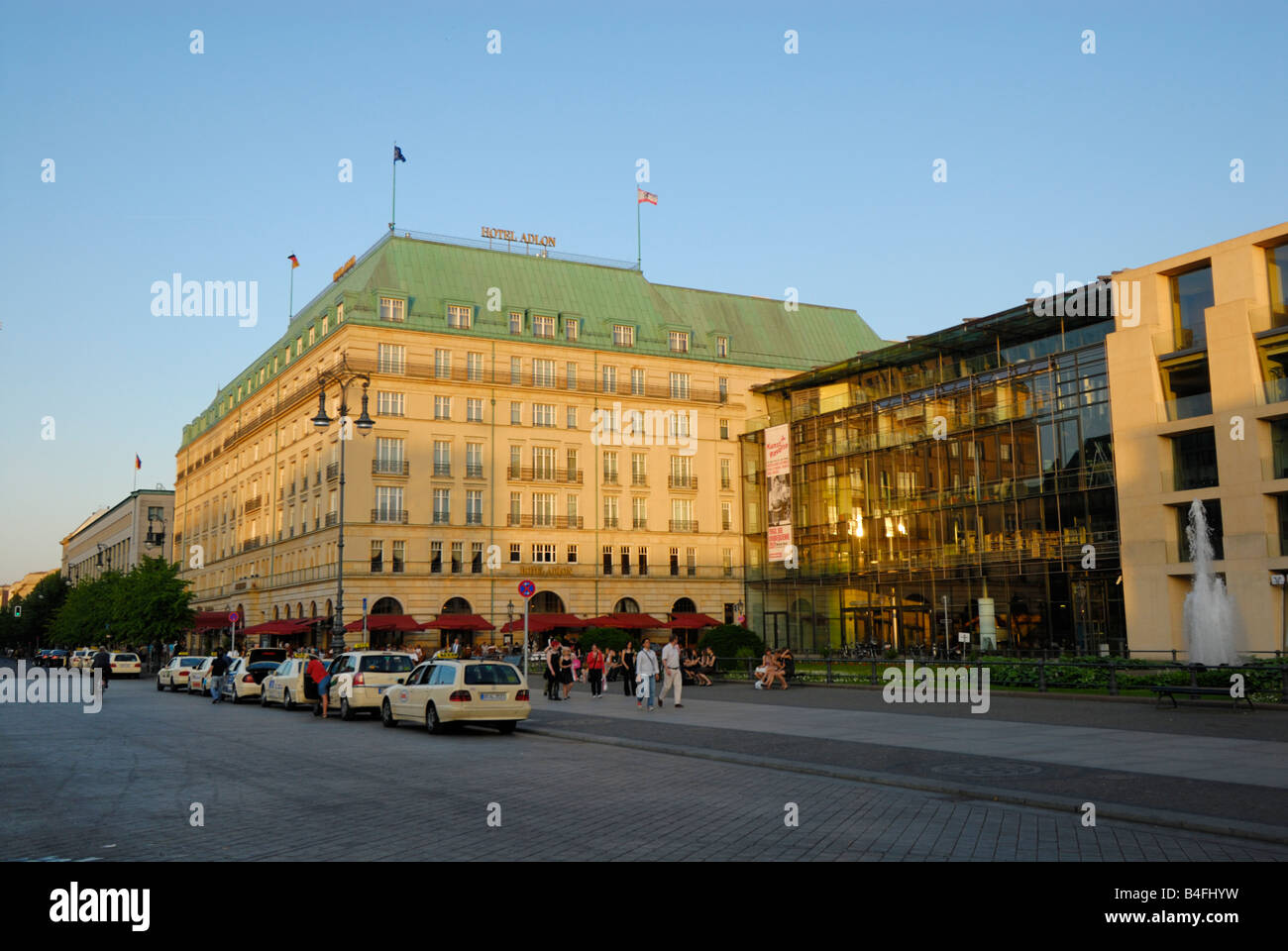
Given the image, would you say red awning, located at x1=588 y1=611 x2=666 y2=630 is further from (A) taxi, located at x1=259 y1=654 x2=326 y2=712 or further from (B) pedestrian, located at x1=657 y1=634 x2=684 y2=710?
(B) pedestrian, located at x1=657 y1=634 x2=684 y2=710

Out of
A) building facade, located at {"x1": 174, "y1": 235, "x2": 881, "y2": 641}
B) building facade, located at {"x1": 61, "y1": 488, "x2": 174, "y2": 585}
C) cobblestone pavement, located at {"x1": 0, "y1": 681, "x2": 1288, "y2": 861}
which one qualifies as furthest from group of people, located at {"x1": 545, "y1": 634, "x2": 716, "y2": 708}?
building facade, located at {"x1": 61, "y1": 488, "x2": 174, "y2": 585}

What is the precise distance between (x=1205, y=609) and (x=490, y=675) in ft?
86.5

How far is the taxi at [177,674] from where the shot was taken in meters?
46.2

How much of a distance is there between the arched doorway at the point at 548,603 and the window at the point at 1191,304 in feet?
139

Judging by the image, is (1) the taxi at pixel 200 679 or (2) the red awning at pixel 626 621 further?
(2) the red awning at pixel 626 621

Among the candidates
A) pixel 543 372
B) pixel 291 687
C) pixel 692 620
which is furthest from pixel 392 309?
pixel 291 687

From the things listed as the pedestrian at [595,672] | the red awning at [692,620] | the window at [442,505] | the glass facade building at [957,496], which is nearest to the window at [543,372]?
the window at [442,505]

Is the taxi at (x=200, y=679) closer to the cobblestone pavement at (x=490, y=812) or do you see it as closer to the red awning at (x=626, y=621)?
the red awning at (x=626, y=621)

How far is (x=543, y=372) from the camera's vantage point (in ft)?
245

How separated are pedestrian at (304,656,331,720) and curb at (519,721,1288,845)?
37.4ft

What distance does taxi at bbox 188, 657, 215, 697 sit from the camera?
43469 millimetres
